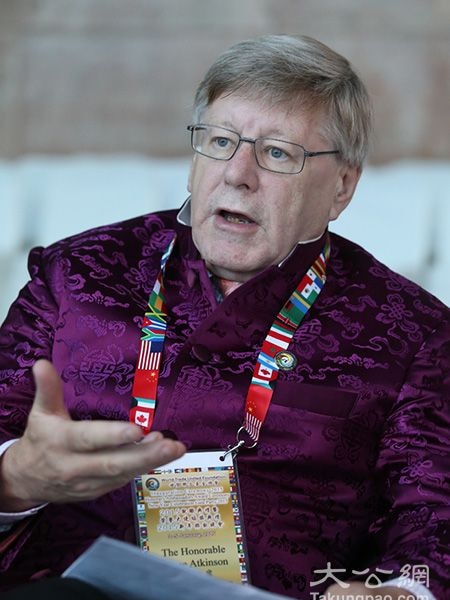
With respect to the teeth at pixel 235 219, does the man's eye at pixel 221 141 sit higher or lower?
higher

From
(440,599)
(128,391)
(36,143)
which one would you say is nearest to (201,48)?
(36,143)

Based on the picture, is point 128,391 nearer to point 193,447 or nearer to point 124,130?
point 193,447

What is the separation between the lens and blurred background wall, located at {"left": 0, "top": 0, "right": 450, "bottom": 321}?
377 centimetres

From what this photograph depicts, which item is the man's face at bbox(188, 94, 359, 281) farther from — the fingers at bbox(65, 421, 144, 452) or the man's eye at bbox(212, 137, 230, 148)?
the fingers at bbox(65, 421, 144, 452)

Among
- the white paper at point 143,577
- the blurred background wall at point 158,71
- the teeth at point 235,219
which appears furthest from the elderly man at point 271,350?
the blurred background wall at point 158,71

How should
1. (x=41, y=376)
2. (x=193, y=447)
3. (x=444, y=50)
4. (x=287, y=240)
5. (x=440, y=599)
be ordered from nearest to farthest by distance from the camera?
(x=41, y=376) < (x=440, y=599) < (x=193, y=447) < (x=287, y=240) < (x=444, y=50)

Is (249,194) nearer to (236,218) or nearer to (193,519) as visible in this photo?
(236,218)

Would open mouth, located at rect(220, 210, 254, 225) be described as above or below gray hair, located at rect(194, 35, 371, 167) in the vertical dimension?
below

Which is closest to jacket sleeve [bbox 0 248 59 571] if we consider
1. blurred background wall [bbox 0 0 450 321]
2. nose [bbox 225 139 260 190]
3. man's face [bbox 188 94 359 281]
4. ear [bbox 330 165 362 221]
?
man's face [bbox 188 94 359 281]

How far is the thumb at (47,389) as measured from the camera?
4.99 ft

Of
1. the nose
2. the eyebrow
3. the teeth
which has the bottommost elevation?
the teeth

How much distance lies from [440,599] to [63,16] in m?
2.62

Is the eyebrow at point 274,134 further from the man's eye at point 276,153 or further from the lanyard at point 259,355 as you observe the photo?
the lanyard at point 259,355

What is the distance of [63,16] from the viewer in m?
3.84
